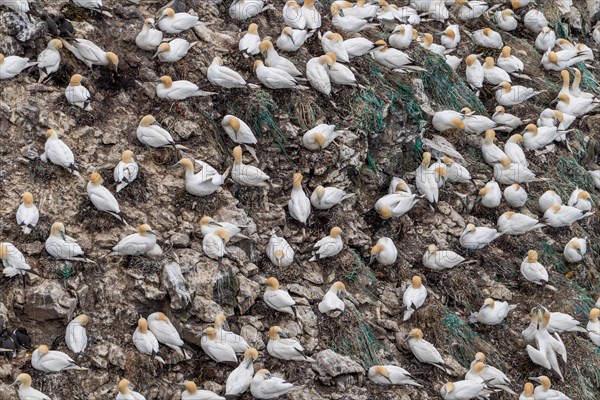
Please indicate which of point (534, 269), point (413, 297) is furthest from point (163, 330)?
point (534, 269)

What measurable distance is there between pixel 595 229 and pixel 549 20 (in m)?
4.80

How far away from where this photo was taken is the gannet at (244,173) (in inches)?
528

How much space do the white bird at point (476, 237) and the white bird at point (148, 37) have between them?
14.8 ft

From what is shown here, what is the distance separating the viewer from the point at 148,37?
14.3 metres

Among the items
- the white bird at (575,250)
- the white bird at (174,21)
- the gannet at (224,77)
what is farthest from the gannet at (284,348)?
the white bird at (575,250)

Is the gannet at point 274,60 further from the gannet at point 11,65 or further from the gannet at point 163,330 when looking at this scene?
the gannet at point 163,330

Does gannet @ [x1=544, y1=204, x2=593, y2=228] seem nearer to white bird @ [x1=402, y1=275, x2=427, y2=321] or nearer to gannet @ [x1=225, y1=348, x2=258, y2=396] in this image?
white bird @ [x1=402, y1=275, x2=427, y2=321]

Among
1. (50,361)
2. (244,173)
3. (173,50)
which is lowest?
(50,361)

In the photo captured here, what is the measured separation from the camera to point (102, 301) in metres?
11.9

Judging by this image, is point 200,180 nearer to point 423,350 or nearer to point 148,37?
point 148,37

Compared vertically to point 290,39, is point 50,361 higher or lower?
lower

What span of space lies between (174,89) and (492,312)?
465 cm

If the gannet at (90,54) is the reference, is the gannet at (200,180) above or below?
below

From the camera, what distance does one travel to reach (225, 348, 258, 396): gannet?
38.3 ft
